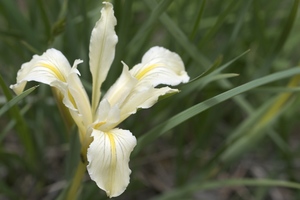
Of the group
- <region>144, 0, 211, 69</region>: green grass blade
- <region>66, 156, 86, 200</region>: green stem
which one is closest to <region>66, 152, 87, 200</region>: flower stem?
<region>66, 156, 86, 200</region>: green stem

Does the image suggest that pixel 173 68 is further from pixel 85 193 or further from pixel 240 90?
pixel 85 193

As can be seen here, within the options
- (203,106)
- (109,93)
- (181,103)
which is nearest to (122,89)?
(109,93)

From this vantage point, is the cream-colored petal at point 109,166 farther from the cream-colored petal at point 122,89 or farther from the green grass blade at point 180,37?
the green grass blade at point 180,37

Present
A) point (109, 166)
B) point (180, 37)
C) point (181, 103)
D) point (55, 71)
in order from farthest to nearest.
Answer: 1. point (181, 103)
2. point (180, 37)
3. point (55, 71)
4. point (109, 166)

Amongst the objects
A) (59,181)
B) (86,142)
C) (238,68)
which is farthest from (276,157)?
(86,142)

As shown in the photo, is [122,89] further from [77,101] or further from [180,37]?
[180,37]

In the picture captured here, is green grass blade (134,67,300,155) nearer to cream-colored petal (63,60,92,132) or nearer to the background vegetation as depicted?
the background vegetation

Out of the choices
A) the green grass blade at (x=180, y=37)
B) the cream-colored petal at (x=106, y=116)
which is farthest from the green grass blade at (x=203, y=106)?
the green grass blade at (x=180, y=37)
